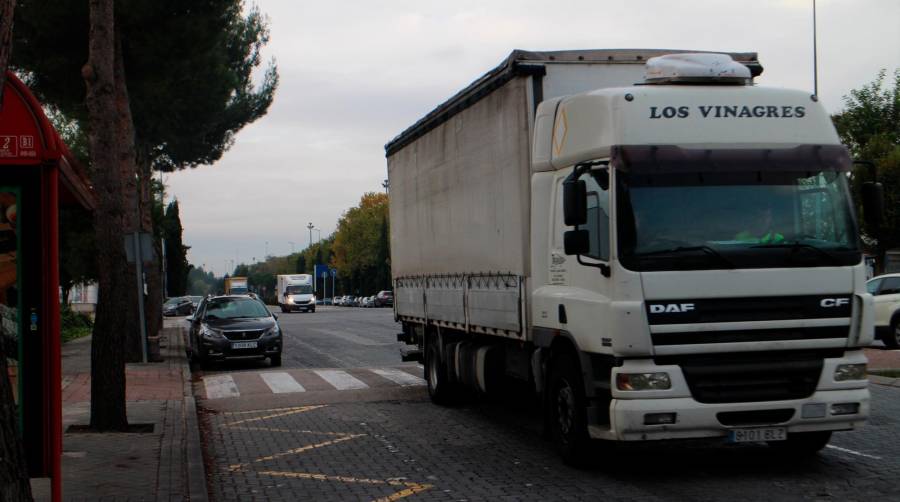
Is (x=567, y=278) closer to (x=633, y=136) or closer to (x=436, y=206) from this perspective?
(x=633, y=136)

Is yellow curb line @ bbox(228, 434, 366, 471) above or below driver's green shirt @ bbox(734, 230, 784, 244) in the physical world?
below

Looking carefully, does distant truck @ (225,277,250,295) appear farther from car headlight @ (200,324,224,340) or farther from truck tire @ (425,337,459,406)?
truck tire @ (425,337,459,406)

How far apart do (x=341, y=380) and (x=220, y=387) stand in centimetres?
203

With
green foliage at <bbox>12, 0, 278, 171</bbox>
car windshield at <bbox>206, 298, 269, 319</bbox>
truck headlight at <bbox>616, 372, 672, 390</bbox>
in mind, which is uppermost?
green foliage at <bbox>12, 0, 278, 171</bbox>

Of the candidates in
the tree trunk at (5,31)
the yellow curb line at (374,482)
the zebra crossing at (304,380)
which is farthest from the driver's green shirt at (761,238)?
the zebra crossing at (304,380)

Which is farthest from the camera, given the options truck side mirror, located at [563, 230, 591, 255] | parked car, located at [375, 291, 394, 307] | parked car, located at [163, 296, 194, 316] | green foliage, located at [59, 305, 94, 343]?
parked car, located at [375, 291, 394, 307]

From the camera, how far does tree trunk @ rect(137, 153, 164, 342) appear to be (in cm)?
2798

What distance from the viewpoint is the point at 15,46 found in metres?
21.8

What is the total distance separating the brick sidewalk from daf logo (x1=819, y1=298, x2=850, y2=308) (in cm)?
495

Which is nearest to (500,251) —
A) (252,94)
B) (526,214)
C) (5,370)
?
(526,214)

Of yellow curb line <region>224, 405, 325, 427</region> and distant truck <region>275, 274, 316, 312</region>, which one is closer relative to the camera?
yellow curb line <region>224, 405, 325, 427</region>

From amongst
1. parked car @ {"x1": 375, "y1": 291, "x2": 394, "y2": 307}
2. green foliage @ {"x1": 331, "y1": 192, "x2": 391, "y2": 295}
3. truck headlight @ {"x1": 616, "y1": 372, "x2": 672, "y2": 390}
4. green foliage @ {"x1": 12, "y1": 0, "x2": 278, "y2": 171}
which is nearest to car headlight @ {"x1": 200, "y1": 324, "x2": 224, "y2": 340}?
green foliage @ {"x1": 12, "y1": 0, "x2": 278, "y2": 171}

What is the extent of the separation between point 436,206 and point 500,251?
2.96m

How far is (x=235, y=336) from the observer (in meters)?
21.8
